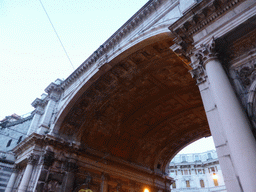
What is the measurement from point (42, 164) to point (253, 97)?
44.9 feet

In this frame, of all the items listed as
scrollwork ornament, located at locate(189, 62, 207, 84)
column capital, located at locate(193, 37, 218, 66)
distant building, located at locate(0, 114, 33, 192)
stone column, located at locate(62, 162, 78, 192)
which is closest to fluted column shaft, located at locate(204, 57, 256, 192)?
column capital, located at locate(193, 37, 218, 66)

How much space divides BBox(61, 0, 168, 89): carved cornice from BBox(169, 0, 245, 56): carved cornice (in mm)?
4673

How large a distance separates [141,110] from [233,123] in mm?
12747

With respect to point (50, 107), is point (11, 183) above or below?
below

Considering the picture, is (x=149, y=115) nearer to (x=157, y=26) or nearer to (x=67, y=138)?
(x=67, y=138)

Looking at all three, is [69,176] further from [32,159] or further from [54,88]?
[54,88]

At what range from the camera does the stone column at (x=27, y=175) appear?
1289cm

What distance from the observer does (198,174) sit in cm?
3672

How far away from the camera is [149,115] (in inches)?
705

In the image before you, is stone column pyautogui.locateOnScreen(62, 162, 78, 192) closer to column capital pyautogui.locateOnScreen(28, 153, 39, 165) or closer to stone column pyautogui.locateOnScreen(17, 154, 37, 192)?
column capital pyautogui.locateOnScreen(28, 153, 39, 165)

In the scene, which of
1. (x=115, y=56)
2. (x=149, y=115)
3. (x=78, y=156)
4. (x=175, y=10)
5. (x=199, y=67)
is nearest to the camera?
(x=199, y=67)

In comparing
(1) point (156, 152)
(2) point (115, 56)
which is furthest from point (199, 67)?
(1) point (156, 152)

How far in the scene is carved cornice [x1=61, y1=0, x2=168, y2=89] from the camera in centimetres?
1131

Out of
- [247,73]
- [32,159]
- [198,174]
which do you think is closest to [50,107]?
[32,159]
